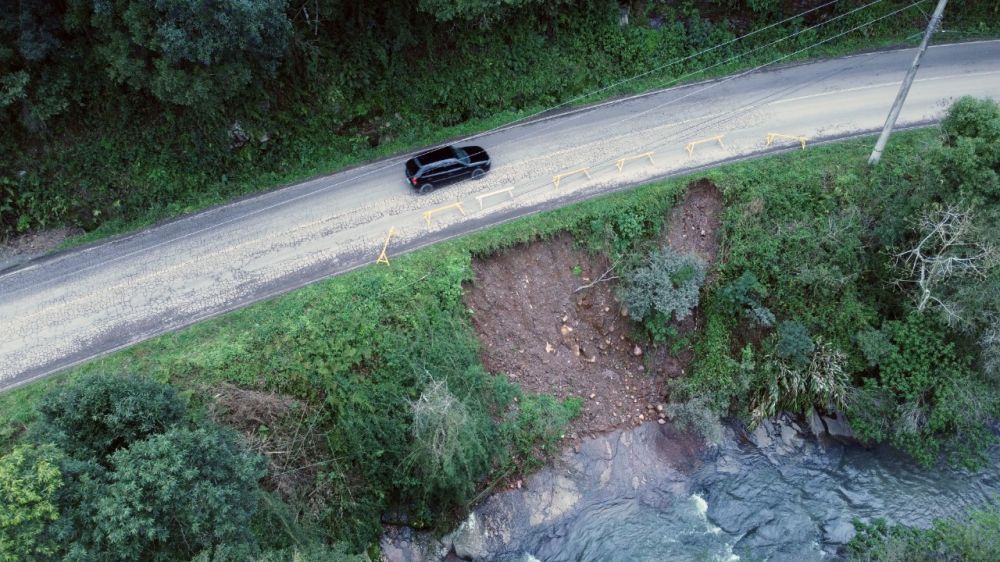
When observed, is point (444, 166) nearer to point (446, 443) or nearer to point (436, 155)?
point (436, 155)

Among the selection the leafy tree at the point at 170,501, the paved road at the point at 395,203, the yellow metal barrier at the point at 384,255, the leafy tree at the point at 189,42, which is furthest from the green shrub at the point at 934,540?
the leafy tree at the point at 189,42

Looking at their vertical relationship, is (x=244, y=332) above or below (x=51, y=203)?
below

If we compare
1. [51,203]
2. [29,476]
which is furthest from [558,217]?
[51,203]

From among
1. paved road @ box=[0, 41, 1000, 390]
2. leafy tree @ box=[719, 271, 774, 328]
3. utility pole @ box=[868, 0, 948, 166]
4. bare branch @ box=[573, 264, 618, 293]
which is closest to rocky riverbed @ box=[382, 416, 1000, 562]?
leafy tree @ box=[719, 271, 774, 328]

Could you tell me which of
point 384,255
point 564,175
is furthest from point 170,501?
point 564,175

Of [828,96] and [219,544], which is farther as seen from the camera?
[828,96]

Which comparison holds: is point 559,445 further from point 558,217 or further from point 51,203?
point 51,203
